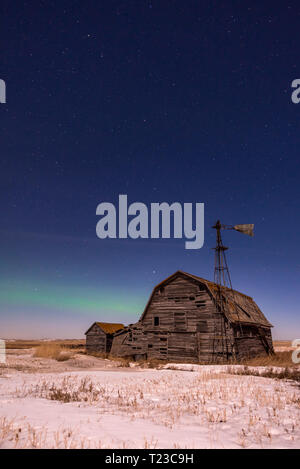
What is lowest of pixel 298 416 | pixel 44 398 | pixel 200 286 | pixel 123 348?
pixel 123 348

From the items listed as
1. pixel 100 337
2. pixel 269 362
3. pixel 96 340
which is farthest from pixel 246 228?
pixel 96 340

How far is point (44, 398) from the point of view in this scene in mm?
8797

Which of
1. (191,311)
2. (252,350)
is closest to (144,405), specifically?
(191,311)

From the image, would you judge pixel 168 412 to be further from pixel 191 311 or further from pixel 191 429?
pixel 191 311

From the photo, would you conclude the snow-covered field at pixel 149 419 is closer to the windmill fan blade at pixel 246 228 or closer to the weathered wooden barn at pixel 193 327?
the weathered wooden barn at pixel 193 327

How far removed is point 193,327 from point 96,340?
60.8 ft

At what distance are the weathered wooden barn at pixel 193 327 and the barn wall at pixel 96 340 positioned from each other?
8.87 meters

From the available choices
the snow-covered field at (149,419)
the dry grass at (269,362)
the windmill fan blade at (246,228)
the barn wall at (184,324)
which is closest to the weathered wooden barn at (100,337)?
the barn wall at (184,324)

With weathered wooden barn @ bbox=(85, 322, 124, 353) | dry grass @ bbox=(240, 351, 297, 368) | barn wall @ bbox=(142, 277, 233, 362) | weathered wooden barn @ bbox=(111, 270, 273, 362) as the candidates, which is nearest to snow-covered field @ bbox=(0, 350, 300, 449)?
dry grass @ bbox=(240, 351, 297, 368)

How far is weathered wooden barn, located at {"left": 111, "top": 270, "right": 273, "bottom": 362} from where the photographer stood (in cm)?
2444

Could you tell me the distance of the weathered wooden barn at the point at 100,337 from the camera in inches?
1516
